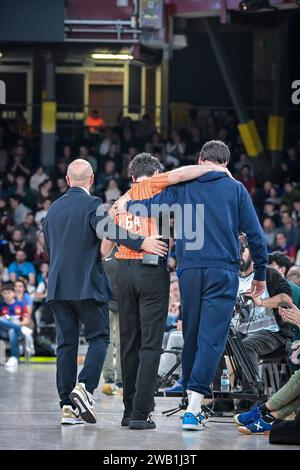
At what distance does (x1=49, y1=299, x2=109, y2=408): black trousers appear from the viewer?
29.3 ft

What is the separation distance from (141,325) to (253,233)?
1.03m

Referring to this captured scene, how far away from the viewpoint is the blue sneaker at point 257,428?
835cm

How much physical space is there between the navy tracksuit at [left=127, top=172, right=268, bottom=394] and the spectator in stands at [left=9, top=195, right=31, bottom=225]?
15.0 meters

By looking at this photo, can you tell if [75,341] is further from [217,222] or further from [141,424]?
[217,222]

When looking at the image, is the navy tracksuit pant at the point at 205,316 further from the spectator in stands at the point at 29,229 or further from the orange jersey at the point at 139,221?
the spectator in stands at the point at 29,229

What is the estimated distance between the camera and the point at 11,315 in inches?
741

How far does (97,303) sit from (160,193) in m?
1.02

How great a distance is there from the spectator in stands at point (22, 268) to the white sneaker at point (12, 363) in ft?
10.9

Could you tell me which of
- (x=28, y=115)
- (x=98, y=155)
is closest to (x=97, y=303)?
(x=98, y=155)

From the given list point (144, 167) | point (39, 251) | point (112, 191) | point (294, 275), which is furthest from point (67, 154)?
point (144, 167)

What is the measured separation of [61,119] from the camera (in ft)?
101

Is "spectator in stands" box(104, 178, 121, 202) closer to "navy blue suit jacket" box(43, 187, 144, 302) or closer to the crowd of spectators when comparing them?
the crowd of spectators

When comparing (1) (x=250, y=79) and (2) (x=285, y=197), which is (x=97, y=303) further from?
(1) (x=250, y=79)

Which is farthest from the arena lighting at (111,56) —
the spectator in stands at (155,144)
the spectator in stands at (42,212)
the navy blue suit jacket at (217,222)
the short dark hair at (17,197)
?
the navy blue suit jacket at (217,222)
